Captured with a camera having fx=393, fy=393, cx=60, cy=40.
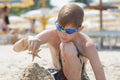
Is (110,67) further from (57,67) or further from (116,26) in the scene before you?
(116,26)

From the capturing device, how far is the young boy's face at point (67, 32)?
6.94ft

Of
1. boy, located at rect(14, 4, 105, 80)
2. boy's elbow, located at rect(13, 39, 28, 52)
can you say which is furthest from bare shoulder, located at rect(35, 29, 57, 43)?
boy's elbow, located at rect(13, 39, 28, 52)

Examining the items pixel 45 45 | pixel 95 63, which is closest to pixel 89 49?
pixel 95 63

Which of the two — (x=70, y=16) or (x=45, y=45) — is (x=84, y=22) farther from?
(x=45, y=45)

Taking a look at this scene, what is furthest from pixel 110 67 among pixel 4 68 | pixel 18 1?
pixel 18 1

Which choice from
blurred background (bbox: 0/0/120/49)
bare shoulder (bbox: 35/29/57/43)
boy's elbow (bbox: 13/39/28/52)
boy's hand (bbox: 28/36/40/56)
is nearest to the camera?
boy's hand (bbox: 28/36/40/56)

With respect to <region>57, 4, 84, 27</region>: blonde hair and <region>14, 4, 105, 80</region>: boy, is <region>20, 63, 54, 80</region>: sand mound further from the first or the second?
<region>57, 4, 84, 27</region>: blonde hair

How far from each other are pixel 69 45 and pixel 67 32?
9 centimetres

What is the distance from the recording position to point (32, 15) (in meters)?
17.7

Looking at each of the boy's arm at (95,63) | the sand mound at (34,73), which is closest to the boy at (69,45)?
the boy's arm at (95,63)

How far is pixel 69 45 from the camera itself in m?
2.17

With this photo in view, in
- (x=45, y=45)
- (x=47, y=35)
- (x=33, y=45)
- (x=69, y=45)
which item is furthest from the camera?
(x=45, y=45)

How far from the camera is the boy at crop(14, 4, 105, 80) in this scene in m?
2.10

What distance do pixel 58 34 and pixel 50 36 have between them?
65 millimetres
